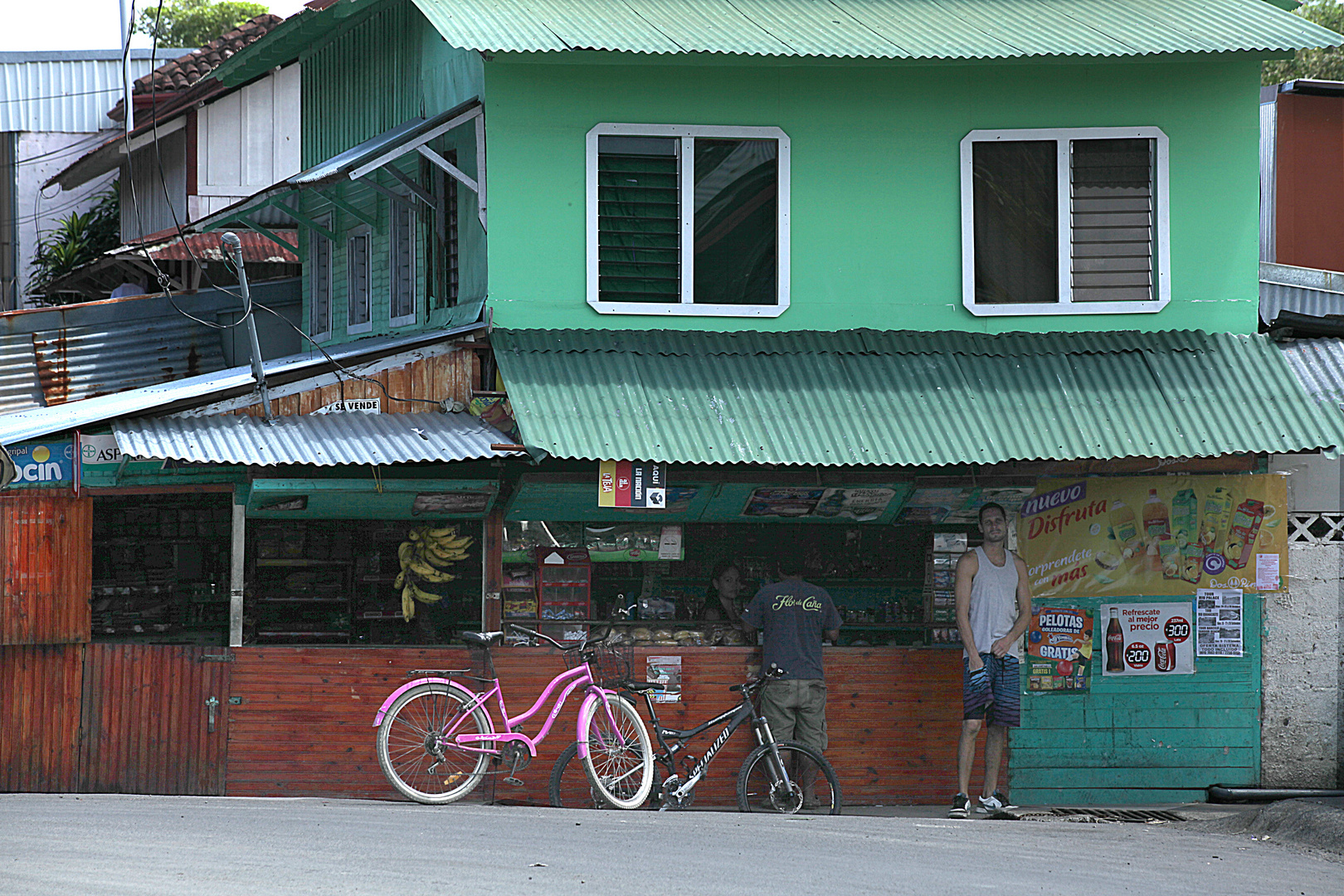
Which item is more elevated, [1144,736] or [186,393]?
[186,393]

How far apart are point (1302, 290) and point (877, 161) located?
444 centimetres

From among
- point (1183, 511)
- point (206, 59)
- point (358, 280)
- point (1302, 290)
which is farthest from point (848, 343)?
point (206, 59)

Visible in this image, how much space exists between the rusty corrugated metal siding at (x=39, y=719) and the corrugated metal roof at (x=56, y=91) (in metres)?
14.6

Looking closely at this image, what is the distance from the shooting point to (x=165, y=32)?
36.9 m

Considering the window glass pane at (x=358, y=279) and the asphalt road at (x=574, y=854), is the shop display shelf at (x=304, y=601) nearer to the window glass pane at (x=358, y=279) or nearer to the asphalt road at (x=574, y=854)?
the window glass pane at (x=358, y=279)

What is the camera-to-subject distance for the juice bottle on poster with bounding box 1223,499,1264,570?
37.3ft

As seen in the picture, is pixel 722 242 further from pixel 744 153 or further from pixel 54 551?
pixel 54 551

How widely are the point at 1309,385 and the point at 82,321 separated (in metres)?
12.1

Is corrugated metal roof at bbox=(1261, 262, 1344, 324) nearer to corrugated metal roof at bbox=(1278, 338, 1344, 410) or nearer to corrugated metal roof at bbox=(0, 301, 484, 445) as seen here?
corrugated metal roof at bbox=(1278, 338, 1344, 410)

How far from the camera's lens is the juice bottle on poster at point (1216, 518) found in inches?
449

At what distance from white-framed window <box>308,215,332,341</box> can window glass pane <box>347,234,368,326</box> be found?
2.06ft

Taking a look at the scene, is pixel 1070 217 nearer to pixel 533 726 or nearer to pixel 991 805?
pixel 991 805

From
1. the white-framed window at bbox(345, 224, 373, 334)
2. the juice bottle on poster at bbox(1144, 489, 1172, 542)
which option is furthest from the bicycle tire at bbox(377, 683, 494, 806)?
the white-framed window at bbox(345, 224, 373, 334)

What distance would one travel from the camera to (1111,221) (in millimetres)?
12086
